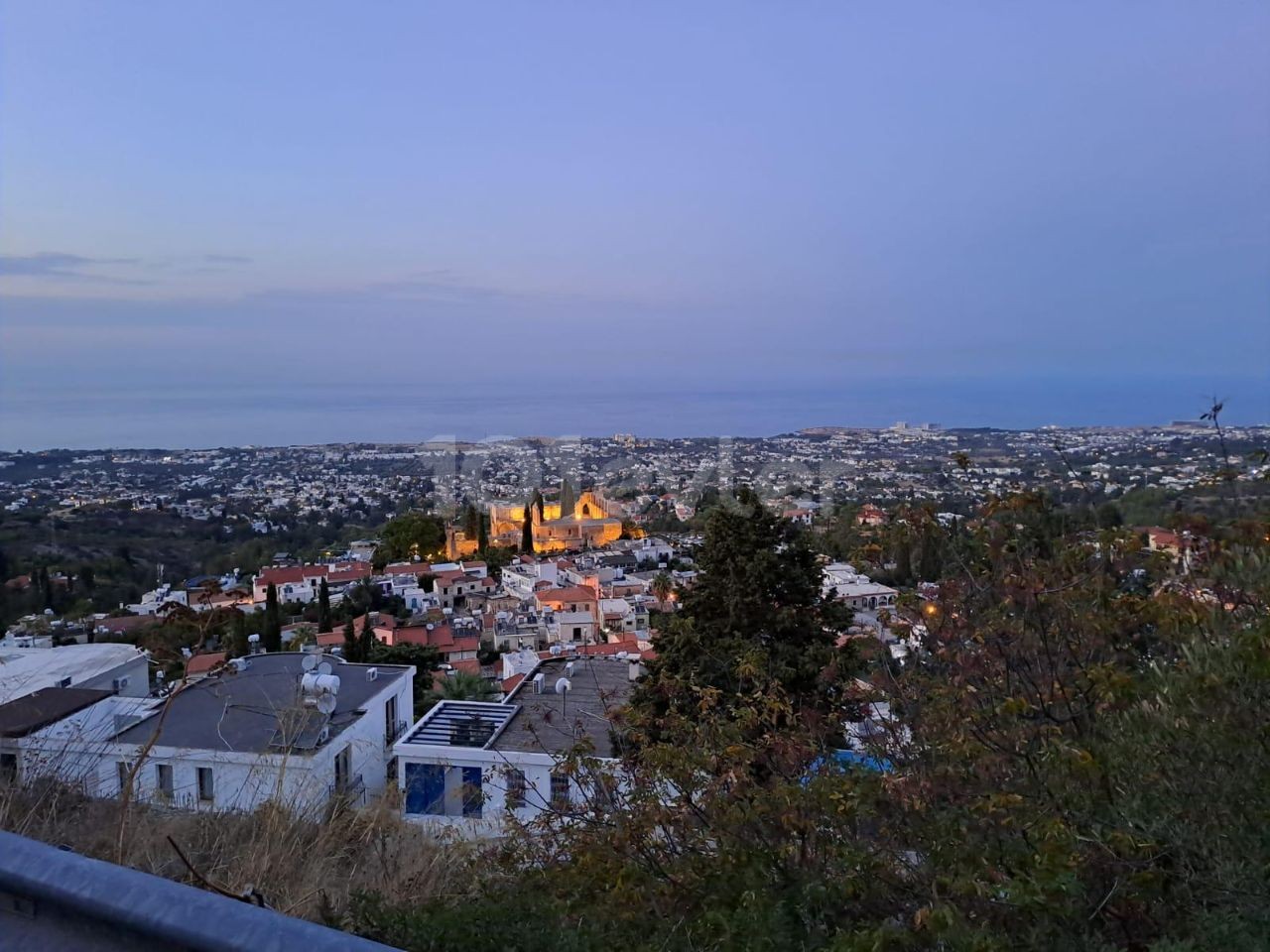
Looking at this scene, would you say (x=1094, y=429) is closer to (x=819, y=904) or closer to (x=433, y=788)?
(x=819, y=904)

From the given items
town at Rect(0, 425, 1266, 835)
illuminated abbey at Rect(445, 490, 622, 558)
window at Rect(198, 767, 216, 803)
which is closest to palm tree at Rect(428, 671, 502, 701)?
town at Rect(0, 425, 1266, 835)

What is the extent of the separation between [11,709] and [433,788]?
3.99 m

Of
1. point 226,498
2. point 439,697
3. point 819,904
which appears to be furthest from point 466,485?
point 819,904

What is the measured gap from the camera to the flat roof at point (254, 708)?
7845 millimetres

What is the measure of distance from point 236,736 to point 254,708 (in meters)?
1.60

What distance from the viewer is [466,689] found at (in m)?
13.0

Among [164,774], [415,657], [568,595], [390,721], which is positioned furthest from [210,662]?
[568,595]

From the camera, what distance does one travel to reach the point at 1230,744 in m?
2.51

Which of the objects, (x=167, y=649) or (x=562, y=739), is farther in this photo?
(x=562, y=739)

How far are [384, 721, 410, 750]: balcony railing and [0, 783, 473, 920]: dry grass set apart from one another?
20.1 ft

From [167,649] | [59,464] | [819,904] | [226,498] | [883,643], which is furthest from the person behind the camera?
[226,498]

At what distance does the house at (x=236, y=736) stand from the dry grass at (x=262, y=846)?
0.24 meters

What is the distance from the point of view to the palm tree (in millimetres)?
12961

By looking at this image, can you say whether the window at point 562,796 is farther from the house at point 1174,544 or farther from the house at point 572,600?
the house at point 572,600
